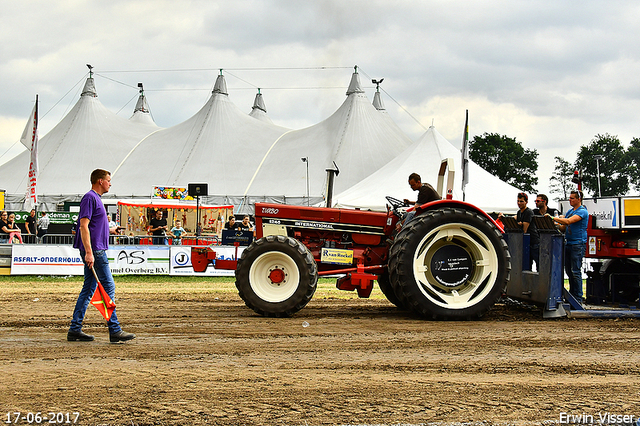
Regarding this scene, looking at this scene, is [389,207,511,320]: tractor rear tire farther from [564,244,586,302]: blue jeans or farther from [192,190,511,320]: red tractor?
[564,244,586,302]: blue jeans

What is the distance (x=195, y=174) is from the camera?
32312mm

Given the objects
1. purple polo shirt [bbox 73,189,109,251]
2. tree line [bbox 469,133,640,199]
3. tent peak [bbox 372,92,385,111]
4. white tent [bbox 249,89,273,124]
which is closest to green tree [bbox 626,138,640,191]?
tree line [bbox 469,133,640,199]

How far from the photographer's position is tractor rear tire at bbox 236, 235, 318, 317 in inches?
249

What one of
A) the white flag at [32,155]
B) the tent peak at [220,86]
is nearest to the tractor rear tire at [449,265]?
the white flag at [32,155]

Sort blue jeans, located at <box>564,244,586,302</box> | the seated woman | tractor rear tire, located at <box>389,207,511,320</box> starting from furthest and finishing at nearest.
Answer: the seated woman < blue jeans, located at <box>564,244,586,302</box> < tractor rear tire, located at <box>389,207,511,320</box>

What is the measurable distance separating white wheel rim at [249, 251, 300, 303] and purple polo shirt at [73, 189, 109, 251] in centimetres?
184

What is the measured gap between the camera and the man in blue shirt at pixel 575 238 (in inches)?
291

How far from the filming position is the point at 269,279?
6.45m

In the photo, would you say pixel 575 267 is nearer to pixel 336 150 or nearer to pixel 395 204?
pixel 395 204

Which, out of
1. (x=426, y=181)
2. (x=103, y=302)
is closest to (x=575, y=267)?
(x=103, y=302)

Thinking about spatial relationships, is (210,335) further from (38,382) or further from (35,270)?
(35,270)

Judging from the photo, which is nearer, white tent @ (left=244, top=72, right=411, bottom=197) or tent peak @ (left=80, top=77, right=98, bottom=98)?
white tent @ (left=244, top=72, right=411, bottom=197)

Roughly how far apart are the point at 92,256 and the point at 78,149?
33.0 m

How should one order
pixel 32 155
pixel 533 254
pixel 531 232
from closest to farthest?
pixel 533 254
pixel 531 232
pixel 32 155
